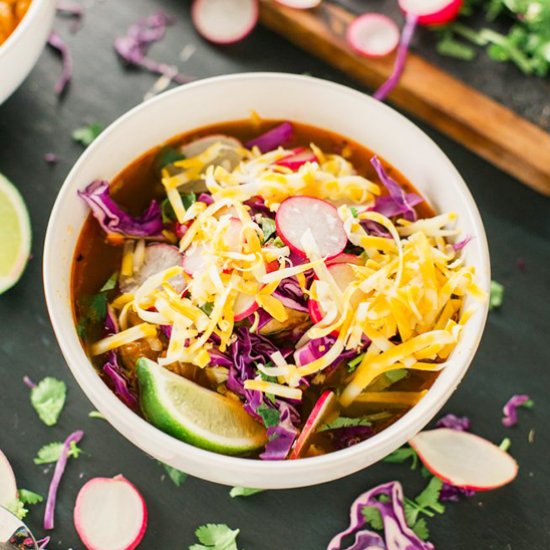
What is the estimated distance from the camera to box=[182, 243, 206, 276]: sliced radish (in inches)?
62.8

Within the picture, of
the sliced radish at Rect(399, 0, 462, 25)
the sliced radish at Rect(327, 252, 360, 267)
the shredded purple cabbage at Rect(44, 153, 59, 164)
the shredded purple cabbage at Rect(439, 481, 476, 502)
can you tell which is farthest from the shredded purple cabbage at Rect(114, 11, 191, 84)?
the shredded purple cabbage at Rect(439, 481, 476, 502)

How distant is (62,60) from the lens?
2.16m

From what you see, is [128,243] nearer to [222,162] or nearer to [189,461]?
[222,162]

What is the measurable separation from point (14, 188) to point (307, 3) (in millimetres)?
834

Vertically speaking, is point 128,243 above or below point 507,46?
below

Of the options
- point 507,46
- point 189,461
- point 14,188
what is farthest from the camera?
point 507,46

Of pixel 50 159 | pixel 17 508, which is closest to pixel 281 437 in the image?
pixel 17 508

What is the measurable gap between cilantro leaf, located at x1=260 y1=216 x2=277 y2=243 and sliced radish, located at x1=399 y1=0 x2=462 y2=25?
0.82 metres

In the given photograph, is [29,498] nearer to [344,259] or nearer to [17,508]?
[17,508]

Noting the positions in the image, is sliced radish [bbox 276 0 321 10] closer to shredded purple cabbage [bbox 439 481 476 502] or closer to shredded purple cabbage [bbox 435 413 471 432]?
shredded purple cabbage [bbox 435 413 471 432]

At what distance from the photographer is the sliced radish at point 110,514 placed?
1738 millimetres

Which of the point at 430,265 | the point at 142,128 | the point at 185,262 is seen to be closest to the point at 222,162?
the point at 142,128

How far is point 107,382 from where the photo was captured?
162 centimetres

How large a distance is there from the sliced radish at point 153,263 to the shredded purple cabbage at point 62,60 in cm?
62
